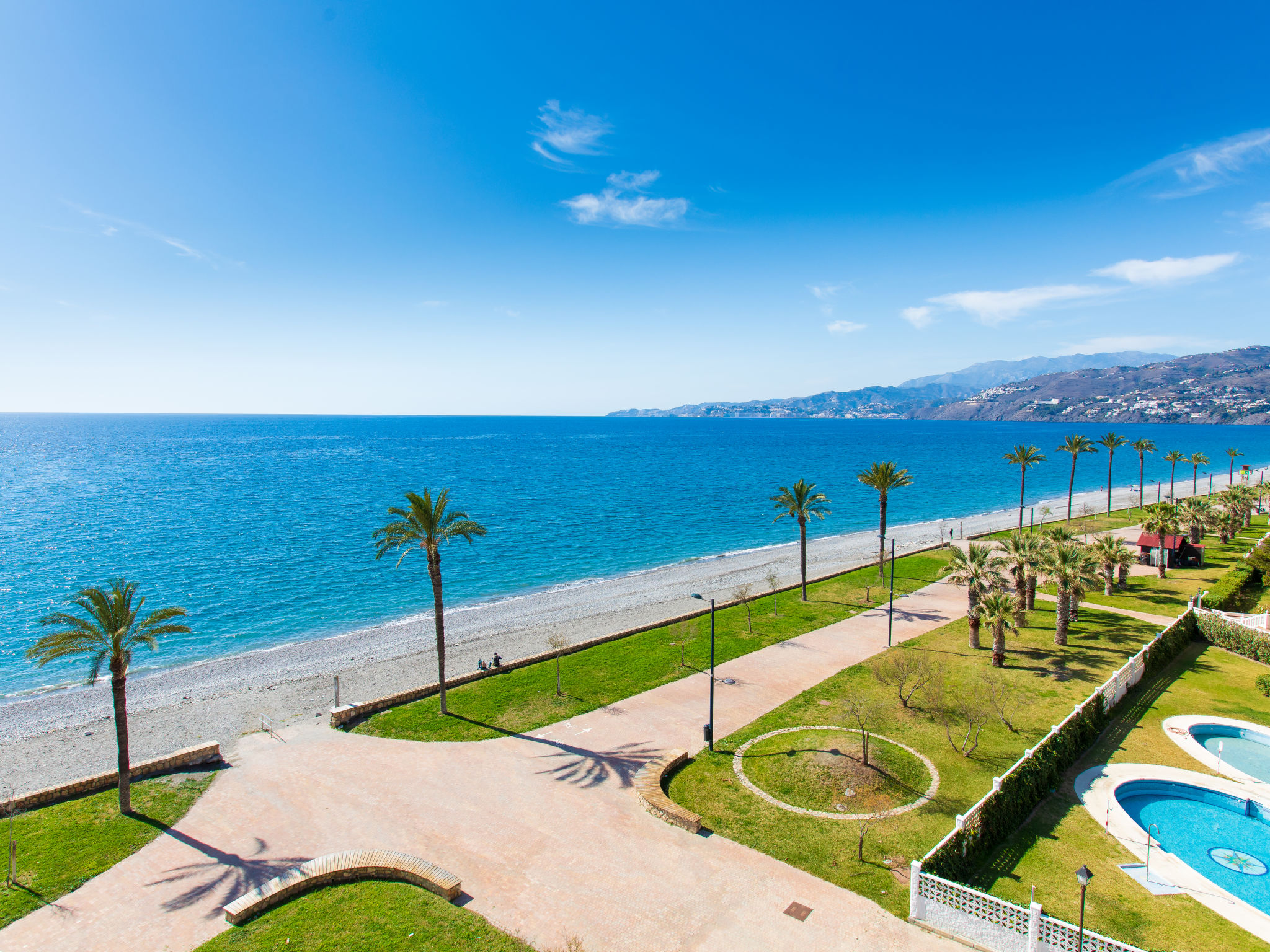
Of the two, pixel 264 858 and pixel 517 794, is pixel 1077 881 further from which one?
pixel 264 858

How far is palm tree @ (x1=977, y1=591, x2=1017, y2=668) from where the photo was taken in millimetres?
30797

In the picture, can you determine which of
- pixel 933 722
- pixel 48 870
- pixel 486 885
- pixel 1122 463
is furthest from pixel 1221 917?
pixel 1122 463

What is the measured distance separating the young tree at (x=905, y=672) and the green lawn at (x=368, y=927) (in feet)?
64.4

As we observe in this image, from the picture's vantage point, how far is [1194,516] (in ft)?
164

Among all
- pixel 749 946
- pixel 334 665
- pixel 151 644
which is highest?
pixel 151 644

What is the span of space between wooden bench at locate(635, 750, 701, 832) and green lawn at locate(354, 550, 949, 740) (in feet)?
20.3

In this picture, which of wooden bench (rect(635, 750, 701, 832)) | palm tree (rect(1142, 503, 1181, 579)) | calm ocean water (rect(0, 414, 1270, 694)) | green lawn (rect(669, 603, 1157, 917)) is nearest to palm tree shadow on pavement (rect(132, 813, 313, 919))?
wooden bench (rect(635, 750, 701, 832))

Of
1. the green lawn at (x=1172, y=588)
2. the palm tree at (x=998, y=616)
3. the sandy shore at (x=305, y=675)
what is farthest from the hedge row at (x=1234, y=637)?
the sandy shore at (x=305, y=675)

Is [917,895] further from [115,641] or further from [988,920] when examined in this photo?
[115,641]

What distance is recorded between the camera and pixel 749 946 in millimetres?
14711

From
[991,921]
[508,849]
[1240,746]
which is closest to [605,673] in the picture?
[508,849]

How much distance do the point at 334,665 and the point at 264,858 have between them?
21522 mm

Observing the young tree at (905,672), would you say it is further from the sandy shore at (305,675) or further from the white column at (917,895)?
the sandy shore at (305,675)

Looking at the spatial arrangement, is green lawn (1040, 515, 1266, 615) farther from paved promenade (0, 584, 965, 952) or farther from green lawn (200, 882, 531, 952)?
green lawn (200, 882, 531, 952)
